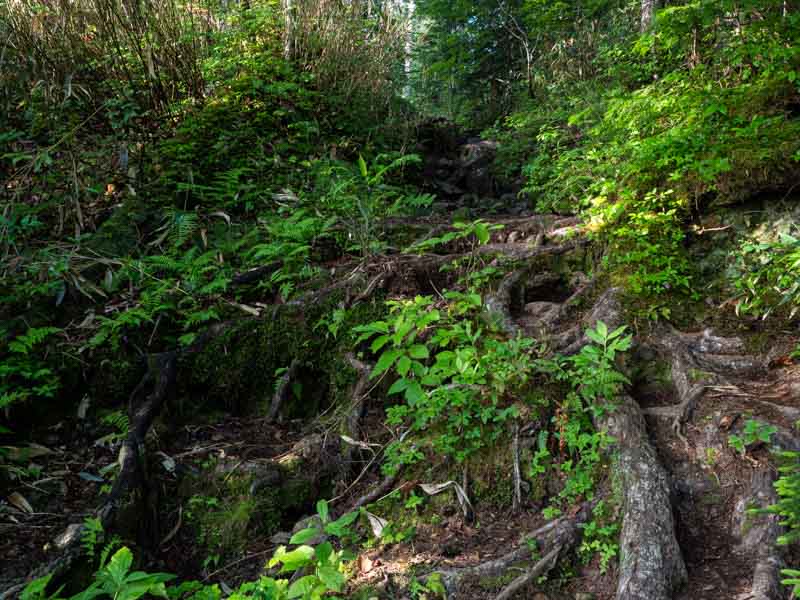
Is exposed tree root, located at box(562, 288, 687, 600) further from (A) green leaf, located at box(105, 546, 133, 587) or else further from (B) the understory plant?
(A) green leaf, located at box(105, 546, 133, 587)

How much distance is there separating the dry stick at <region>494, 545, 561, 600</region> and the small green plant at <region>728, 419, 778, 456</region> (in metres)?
1.01

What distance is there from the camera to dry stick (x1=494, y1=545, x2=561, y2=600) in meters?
2.15

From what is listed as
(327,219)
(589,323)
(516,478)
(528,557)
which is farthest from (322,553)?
(327,219)

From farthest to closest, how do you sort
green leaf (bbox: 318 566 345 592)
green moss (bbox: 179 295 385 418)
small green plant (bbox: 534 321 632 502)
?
1. green moss (bbox: 179 295 385 418)
2. small green plant (bbox: 534 321 632 502)
3. green leaf (bbox: 318 566 345 592)

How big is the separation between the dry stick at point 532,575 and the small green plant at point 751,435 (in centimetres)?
101

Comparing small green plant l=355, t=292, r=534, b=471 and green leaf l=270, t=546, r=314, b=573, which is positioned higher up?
small green plant l=355, t=292, r=534, b=471

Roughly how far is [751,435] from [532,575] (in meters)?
1.25

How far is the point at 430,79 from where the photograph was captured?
14.9m

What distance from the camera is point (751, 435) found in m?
2.41

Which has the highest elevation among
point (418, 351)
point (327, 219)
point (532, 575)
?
point (327, 219)

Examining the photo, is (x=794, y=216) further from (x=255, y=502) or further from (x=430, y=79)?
(x=430, y=79)

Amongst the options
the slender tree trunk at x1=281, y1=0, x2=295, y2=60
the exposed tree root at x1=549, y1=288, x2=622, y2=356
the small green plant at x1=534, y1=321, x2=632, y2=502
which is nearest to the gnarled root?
the small green plant at x1=534, y1=321, x2=632, y2=502

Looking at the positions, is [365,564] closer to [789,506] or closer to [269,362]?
[789,506]

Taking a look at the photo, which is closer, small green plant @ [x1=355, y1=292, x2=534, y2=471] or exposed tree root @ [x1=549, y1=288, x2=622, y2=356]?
small green plant @ [x1=355, y1=292, x2=534, y2=471]
